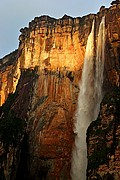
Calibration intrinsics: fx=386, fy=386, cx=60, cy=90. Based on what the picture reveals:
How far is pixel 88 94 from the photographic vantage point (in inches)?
1481

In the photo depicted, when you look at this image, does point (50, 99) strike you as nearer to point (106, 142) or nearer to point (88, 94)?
point (88, 94)

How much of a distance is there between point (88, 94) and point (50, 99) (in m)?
3.74

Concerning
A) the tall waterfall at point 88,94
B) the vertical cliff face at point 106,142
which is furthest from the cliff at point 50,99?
the tall waterfall at point 88,94

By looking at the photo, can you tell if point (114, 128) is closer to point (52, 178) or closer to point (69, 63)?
point (52, 178)

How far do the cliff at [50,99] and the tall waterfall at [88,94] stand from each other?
0.58 metres

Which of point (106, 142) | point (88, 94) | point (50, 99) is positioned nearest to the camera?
point (106, 142)

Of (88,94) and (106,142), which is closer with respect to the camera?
(106,142)

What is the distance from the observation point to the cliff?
3266cm

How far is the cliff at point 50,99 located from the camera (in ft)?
107

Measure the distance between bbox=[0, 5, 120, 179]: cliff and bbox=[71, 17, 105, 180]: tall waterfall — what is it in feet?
1.89

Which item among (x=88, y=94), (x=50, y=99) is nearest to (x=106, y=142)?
(x=88, y=94)

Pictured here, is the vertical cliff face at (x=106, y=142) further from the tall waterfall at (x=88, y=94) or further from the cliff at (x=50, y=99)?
the tall waterfall at (x=88, y=94)

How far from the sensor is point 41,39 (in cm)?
4169

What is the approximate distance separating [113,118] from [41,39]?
16.5 m
